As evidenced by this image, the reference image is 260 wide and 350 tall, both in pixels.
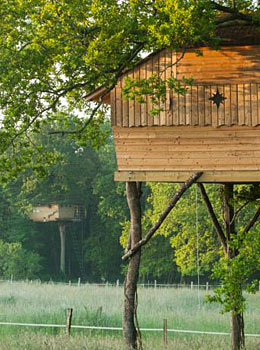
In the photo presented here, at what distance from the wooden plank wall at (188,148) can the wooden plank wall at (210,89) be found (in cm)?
19

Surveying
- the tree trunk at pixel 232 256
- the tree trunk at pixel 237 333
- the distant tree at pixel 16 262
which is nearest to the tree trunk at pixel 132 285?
the tree trunk at pixel 232 256

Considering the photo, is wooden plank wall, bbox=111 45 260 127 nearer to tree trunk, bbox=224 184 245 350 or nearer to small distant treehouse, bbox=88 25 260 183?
small distant treehouse, bbox=88 25 260 183

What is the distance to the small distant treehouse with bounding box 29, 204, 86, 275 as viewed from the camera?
6462cm

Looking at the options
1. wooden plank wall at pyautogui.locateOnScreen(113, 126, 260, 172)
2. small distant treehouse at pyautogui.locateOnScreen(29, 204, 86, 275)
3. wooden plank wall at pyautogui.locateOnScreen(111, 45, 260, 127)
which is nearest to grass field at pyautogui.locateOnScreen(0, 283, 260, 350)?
wooden plank wall at pyautogui.locateOnScreen(113, 126, 260, 172)

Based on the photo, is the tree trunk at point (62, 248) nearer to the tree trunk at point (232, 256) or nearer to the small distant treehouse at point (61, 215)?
the small distant treehouse at point (61, 215)

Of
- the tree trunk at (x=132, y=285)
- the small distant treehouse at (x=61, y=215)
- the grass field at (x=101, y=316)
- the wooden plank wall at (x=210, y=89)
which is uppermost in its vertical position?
the wooden plank wall at (x=210, y=89)

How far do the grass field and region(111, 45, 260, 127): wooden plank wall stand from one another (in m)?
6.04

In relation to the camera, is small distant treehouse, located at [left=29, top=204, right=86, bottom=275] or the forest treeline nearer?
the forest treeline

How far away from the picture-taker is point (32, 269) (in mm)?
62156

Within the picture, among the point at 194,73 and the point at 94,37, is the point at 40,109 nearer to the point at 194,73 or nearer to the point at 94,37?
the point at 94,37

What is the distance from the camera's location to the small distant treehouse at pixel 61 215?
212 feet

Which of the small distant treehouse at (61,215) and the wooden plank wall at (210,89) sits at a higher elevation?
the wooden plank wall at (210,89)

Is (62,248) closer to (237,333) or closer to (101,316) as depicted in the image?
(101,316)

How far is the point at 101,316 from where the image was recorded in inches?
1270
